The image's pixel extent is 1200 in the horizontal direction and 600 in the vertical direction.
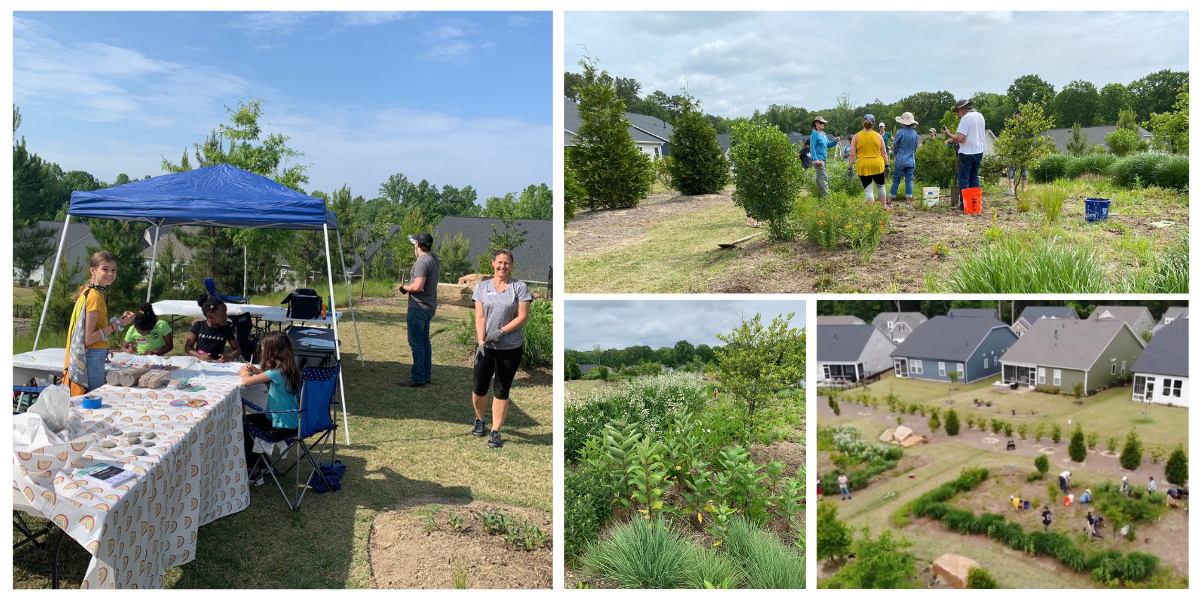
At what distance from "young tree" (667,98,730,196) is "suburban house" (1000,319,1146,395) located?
20.3 feet

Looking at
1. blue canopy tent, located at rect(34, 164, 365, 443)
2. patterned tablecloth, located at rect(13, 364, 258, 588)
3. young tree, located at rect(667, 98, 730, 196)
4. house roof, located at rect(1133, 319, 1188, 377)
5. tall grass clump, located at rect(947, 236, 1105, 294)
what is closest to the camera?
patterned tablecloth, located at rect(13, 364, 258, 588)

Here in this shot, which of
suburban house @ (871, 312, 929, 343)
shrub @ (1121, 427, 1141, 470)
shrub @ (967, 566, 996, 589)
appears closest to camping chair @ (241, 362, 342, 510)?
suburban house @ (871, 312, 929, 343)

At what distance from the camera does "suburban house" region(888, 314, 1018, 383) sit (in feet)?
9.26

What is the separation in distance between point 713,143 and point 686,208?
6.25ft

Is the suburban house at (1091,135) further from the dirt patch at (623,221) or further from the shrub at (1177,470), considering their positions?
the shrub at (1177,470)

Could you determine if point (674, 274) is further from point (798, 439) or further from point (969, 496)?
point (969, 496)

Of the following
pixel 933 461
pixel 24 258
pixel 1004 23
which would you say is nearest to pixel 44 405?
pixel 933 461

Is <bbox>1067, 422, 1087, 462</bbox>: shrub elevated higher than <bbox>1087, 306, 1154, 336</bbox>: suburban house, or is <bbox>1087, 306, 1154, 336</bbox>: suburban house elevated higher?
<bbox>1087, 306, 1154, 336</bbox>: suburban house

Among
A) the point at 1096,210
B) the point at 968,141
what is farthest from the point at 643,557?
the point at 968,141

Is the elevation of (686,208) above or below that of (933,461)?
above

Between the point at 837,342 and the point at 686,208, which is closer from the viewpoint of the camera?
the point at 837,342

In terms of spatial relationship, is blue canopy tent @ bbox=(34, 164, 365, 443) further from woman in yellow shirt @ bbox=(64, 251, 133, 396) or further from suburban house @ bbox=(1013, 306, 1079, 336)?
suburban house @ bbox=(1013, 306, 1079, 336)

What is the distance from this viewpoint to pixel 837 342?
9.73 feet
